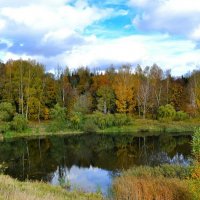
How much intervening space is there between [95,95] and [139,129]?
54.1ft

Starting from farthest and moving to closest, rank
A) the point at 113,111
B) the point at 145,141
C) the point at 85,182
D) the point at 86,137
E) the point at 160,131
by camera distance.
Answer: the point at 113,111
the point at 160,131
the point at 86,137
the point at 145,141
the point at 85,182

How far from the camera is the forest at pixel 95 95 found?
2707 inches

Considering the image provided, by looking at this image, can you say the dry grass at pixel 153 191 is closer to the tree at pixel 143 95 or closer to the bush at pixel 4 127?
→ the bush at pixel 4 127

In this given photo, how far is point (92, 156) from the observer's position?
43875 millimetres

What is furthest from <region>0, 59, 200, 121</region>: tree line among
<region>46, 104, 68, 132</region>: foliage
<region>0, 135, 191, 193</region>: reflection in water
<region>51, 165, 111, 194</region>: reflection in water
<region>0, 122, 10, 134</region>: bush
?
<region>51, 165, 111, 194</region>: reflection in water

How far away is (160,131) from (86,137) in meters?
14.5

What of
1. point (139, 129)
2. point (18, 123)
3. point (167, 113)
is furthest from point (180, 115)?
point (18, 123)

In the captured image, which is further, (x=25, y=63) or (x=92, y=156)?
(x=25, y=63)

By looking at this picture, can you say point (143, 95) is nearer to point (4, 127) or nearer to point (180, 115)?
point (180, 115)

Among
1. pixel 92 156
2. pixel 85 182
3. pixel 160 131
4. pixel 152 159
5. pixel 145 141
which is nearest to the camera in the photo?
pixel 85 182

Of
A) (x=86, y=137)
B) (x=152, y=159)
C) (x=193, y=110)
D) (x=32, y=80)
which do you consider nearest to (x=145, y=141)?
(x=86, y=137)

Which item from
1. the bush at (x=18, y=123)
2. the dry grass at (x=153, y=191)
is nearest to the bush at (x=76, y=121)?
the bush at (x=18, y=123)

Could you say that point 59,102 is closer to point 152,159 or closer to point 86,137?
point 86,137

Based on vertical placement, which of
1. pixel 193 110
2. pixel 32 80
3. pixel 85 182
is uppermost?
pixel 32 80
